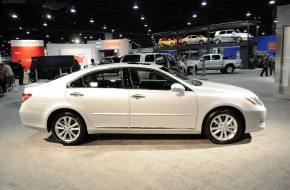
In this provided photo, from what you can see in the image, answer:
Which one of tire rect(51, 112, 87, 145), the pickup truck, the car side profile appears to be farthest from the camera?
the car side profile

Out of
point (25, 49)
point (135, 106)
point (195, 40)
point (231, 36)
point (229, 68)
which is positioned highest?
point (231, 36)

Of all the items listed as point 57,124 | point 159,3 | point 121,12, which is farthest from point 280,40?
point 121,12

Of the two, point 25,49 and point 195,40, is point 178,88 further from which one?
point 25,49

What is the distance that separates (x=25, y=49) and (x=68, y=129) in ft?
105

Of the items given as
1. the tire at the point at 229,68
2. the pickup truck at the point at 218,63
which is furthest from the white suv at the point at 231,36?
the tire at the point at 229,68

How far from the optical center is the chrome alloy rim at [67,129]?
17.9 ft

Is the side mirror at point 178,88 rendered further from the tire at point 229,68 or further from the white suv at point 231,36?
the white suv at point 231,36

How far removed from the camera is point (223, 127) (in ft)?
17.2

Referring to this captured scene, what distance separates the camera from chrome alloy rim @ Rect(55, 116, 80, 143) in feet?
17.9

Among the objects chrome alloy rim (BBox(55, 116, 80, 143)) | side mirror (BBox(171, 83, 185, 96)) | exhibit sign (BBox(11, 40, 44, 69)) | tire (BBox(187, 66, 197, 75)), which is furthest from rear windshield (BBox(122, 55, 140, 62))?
exhibit sign (BBox(11, 40, 44, 69))

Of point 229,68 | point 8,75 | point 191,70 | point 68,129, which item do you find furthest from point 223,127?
point 229,68

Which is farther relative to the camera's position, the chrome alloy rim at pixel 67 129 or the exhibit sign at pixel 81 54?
the exhibit sign at pixel 81 54

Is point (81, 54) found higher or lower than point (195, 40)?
lower

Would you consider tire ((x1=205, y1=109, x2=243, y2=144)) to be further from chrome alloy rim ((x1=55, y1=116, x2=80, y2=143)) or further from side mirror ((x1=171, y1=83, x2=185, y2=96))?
chrome alloy rim ((x1=55, y1=116, x2=80, y2=143))
